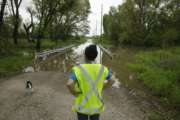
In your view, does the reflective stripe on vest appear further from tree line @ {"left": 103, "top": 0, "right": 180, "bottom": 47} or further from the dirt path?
tree line @ {"left": 103, "top": 0, "right": 180, "bottom": 47}

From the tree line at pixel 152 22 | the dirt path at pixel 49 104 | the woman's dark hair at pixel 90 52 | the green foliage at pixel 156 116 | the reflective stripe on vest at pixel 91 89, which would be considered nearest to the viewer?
the reflective stripe on vest at pixel 91 89

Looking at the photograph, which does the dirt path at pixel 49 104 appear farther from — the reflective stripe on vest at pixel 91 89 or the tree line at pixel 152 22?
the tree line at pixel 152 22

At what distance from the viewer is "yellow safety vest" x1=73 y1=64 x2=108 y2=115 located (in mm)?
2420

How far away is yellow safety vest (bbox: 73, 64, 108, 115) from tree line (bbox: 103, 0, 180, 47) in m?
31.4

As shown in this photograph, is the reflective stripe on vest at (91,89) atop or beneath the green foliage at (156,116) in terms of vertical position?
atop

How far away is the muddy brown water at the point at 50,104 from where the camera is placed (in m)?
4.91

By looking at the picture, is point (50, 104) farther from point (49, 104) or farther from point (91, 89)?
point (91, 89)

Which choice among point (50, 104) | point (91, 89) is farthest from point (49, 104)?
point (91, 89)

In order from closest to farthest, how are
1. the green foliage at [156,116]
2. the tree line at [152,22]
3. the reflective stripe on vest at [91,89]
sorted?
the reflective stripe on vest at [91,89]
the green foliage at [156,116]
the tree line at [152,22]

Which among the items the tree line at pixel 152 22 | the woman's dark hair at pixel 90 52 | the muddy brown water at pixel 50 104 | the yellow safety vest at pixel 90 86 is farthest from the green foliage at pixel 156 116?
the tree line at pixel 152 22

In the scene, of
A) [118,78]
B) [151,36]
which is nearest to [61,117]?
[118,78]

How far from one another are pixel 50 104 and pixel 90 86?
3.58 meters

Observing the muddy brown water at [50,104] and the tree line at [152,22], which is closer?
the muddy brown water at [50,104]

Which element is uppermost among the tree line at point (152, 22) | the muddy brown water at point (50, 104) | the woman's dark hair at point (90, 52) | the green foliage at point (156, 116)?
the tree line at point (152, 22)
